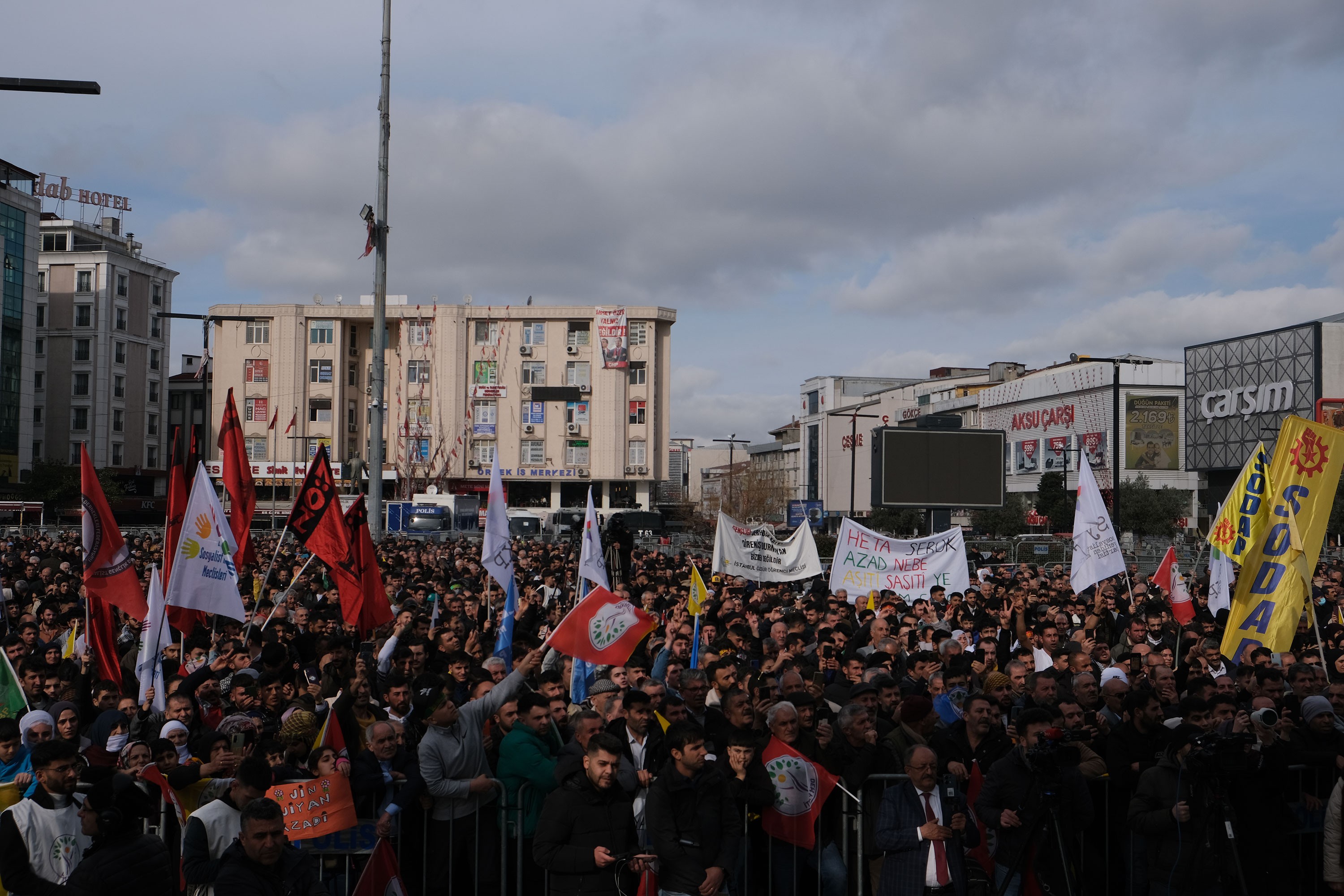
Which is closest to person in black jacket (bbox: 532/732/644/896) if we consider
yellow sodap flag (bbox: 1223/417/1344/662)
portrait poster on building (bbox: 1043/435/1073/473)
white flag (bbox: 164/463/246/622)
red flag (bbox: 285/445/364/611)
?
white flag (bbox: 164/463/246/622)

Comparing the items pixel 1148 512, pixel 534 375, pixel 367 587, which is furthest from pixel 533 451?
pixel 367 587

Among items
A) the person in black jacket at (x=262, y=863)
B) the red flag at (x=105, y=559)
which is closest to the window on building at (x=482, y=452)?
the red flag at (x=105, y=559)

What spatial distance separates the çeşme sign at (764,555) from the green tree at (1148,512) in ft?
163

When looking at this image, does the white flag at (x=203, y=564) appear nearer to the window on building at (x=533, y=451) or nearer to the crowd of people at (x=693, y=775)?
the crowd of people at (x=693, y=775)

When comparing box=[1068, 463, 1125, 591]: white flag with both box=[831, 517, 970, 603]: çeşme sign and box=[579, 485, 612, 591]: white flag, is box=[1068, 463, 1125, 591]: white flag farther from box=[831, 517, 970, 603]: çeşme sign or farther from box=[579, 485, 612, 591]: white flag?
box=[579, 485, 612, 591]: white flag

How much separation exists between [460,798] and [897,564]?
13.6 meters

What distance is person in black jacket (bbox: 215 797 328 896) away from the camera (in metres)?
5.41

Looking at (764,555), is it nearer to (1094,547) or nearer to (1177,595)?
(1094,547)

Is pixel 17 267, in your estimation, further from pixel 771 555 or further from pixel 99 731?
pixel 99 731

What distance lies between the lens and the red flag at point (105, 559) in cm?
1105

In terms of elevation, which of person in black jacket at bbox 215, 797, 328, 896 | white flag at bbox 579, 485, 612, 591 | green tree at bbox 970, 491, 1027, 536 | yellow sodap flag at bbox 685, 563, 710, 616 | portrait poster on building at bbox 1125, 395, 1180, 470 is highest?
portrait poster on building at bbox 1125, 395, 1180, 470

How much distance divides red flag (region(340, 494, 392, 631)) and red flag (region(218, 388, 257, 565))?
1.50m

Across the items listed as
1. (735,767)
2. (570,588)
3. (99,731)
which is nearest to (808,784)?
(735,767)

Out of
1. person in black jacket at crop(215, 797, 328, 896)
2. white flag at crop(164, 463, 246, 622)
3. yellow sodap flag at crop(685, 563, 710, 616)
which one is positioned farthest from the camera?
yellow sodap flag at crop(685, 563, 710, 616)
